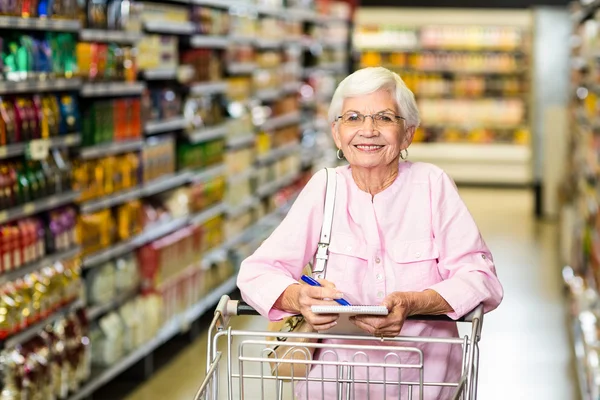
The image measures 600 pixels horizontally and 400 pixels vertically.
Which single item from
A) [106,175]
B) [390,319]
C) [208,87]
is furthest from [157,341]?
[390,319]

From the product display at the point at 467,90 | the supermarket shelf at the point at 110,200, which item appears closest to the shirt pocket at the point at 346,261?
the supermarket shelf at the point at 110,200

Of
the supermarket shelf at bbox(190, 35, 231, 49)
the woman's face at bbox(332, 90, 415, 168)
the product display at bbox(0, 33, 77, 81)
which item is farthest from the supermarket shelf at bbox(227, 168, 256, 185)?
the woman's face at bbox(332, 90, 415, 168)

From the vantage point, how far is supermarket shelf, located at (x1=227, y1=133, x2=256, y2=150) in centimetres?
862

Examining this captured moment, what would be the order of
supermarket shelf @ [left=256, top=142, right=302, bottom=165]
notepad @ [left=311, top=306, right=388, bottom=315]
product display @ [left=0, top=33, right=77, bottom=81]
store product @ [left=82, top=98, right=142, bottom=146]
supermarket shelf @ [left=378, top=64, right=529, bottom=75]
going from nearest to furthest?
notepad @ [left=311, top=306, right=388, bottom=315]
product display @ [left=0, top=33, right=77, bottom=81]
store product @ [left=82, top=98, right=142, bottom=146]
supermarket shelf @ [left=256, top=142, right=302, bottom=165]
supermarket shelf @ [left=378, top=64, right=529, bottom=75]

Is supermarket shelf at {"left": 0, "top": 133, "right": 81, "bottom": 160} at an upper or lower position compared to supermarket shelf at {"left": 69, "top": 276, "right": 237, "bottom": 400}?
upper

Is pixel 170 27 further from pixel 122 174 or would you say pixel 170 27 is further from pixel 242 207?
pixel 242 207

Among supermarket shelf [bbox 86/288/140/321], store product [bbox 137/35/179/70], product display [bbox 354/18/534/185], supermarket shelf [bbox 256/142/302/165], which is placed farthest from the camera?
product display [bbox 354/18/534/185]

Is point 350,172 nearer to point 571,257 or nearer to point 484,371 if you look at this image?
point 484,371

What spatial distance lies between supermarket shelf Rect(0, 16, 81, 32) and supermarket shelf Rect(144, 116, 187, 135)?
54.9 inches

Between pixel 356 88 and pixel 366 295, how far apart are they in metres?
0.53

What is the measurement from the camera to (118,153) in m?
6.34

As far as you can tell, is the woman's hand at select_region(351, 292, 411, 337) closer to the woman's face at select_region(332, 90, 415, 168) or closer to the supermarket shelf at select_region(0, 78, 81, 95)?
the woman's face at select_region(332, 90, 415, 168)

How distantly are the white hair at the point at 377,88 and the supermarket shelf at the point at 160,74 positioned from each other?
4020 mm

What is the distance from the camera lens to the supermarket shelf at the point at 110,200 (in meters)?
5.65
